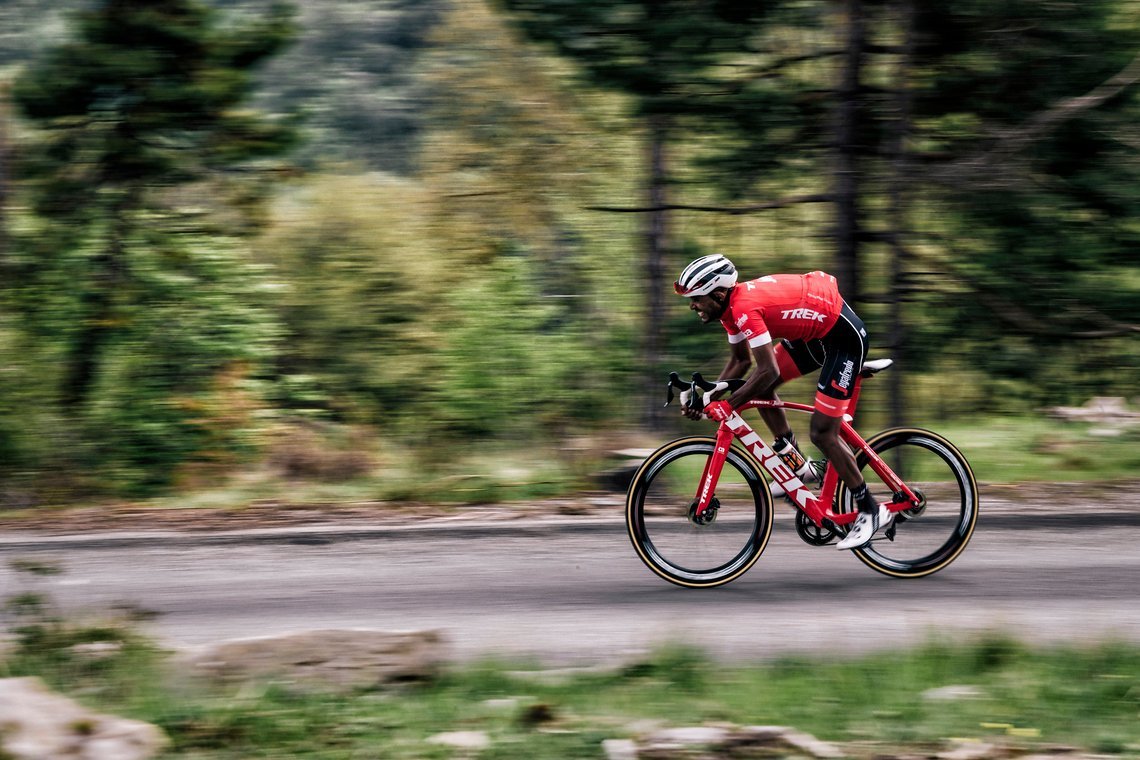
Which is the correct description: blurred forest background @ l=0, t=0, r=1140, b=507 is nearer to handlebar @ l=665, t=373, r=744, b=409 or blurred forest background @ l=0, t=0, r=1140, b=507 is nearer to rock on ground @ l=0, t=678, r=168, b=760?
handlebar @ l=665, t=373, r=744, b=409

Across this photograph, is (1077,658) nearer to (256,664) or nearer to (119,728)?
(256,664)

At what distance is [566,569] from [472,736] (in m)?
3.14

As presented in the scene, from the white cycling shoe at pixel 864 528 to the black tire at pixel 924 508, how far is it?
0.50ft

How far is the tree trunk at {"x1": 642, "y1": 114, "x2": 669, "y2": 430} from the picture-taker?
11.6m

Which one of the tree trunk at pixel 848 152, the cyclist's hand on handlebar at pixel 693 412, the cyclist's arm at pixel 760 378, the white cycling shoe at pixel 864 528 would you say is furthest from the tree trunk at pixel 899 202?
the cyclist's hand on handlebar at pixel 693 412

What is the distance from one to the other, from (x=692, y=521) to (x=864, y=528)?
1045 millimetres

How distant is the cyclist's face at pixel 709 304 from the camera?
6.82 metres

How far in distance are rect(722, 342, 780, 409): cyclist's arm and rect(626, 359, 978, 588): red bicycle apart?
10 centimetres

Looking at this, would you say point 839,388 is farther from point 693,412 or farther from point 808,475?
point 693,412

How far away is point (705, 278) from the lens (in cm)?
675

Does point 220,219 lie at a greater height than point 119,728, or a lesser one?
greater

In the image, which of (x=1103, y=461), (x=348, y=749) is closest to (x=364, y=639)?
(x=348, y=749)

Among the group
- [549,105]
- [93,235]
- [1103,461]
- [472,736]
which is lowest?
[1103,461]

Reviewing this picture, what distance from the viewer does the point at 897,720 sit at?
16.1ft
